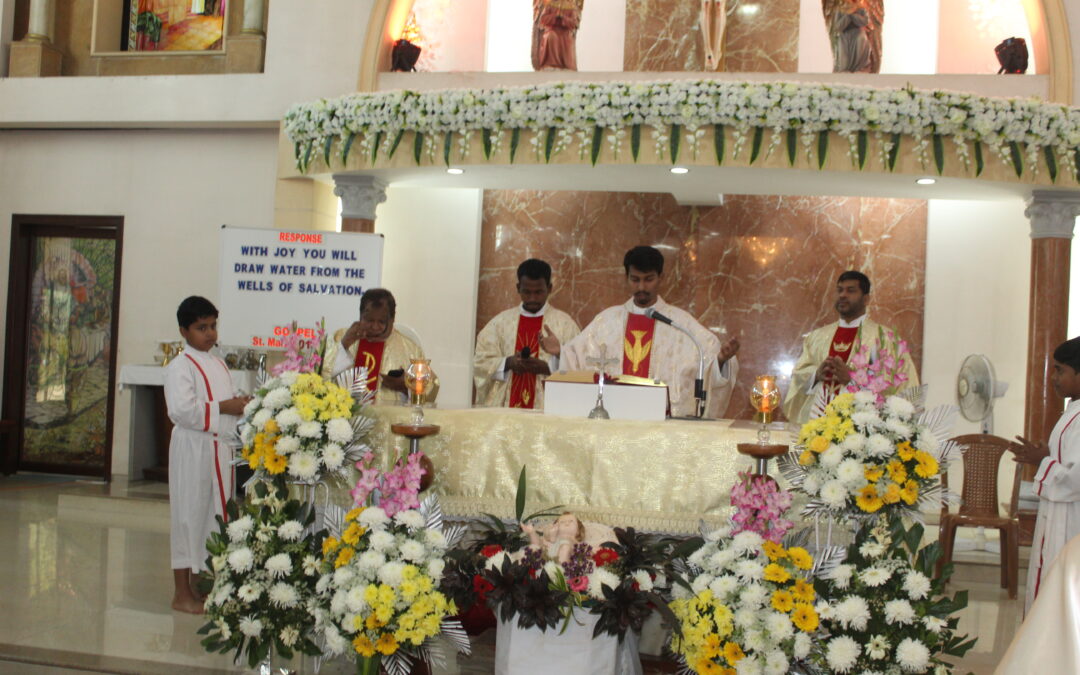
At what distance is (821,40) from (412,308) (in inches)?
189

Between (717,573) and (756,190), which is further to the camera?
(756,190)

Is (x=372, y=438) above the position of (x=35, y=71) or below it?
below

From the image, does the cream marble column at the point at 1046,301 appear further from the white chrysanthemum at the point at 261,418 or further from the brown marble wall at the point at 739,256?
the white chrysanthemum at the point at 261,418

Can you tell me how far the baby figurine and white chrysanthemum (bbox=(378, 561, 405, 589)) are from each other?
68 cm

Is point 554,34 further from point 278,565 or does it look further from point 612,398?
point 278,565

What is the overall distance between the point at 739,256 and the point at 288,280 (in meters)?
4.50

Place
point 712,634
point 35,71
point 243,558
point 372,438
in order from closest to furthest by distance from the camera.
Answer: point 712,634 → point 243,558 → point 372,438 → point 35,71

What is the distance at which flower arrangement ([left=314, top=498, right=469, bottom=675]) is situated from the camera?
413 centimetres

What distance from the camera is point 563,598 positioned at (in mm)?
4215

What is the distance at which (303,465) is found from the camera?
15.2 ft

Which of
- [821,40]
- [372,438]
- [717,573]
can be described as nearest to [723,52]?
[821,40]

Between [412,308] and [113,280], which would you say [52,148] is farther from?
[412,308]

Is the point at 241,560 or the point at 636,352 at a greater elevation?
the point at 636,352

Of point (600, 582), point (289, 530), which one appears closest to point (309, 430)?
point (289, 530)
